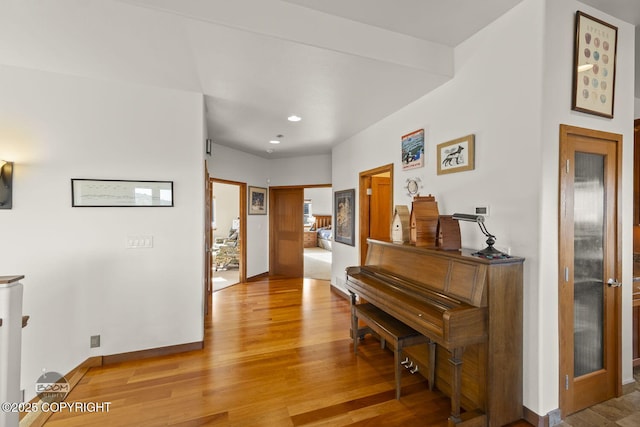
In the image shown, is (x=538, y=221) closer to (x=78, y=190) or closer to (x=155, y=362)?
(x=155, y=362)

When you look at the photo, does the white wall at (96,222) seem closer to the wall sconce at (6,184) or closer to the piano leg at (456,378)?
the wall sconce at (6,184)

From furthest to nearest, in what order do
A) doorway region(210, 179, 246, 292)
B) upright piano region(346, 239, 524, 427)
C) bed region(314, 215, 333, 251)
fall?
bed region(314, 215, 333, 251)
doorway region(210, 179, 246, 292)
upright piano region(346, 239, 524, 427)

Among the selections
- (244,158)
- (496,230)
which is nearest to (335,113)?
(496,230)

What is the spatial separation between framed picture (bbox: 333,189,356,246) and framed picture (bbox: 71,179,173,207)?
276 cm

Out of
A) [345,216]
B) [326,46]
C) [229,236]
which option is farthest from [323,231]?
[326,46]

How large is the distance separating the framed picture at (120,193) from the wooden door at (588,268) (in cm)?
339

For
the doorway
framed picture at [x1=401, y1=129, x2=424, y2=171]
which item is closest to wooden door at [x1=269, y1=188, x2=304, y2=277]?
the doorway

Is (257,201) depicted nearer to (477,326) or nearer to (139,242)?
(139,242)

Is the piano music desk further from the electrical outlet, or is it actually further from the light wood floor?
the electrical outlet

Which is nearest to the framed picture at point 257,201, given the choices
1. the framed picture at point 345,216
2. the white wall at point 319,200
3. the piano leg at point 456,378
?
the framed picture at point 345,216

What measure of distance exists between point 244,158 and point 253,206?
103cm

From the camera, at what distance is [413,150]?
307 cm

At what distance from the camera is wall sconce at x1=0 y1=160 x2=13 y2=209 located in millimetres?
2324

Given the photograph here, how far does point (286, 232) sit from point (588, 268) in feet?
16.8
